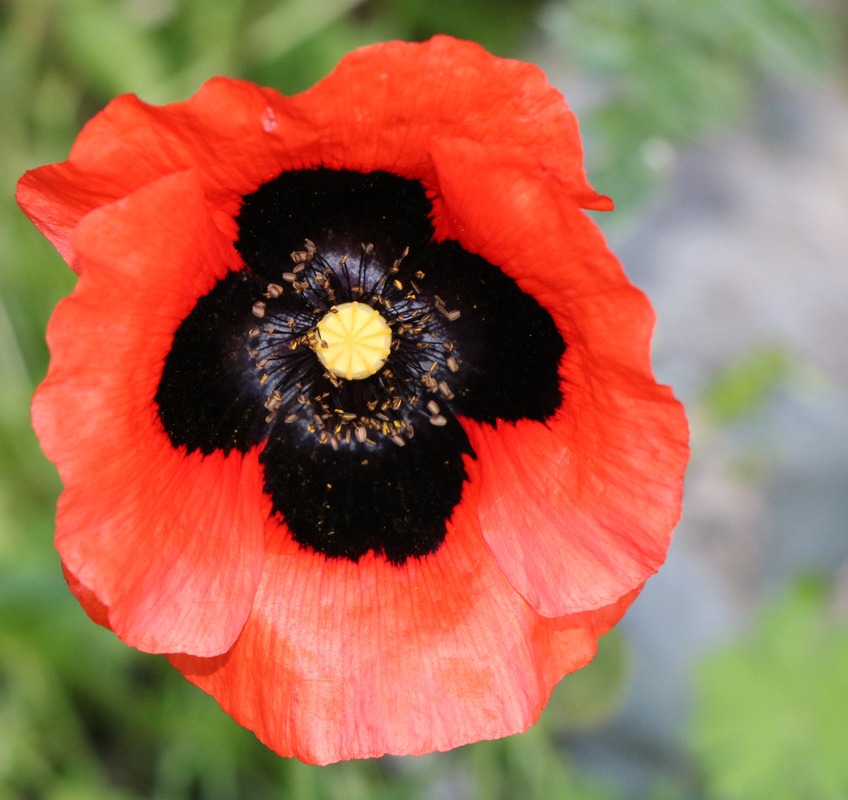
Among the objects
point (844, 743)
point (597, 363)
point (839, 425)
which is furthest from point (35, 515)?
point (839, 425)

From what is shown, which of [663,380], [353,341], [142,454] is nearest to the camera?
[142,454]

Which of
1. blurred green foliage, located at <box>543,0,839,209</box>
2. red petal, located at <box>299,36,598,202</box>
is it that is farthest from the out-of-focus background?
red petal, located at <box>299,36,598,202</box>

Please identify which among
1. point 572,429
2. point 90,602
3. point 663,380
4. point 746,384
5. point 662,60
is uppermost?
point 662,60

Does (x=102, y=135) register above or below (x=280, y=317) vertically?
above

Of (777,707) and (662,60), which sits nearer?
→ (662,60)

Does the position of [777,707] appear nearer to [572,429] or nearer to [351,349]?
[572,429]

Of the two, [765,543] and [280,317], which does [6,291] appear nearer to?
[280,317]

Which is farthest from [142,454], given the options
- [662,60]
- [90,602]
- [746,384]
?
[746,384]
